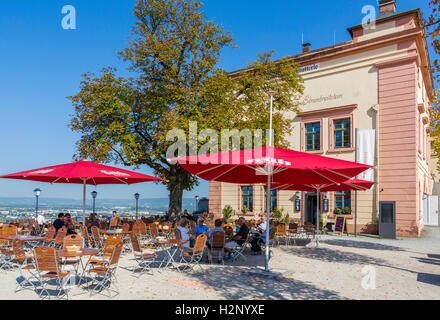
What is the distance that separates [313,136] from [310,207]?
4335 millimetres

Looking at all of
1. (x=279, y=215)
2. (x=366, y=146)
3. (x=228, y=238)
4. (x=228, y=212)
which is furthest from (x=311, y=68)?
(x=228, y=238)

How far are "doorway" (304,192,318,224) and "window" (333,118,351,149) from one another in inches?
136

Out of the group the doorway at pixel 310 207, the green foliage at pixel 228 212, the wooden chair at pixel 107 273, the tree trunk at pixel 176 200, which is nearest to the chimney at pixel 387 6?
the doorway at pixel 310 207

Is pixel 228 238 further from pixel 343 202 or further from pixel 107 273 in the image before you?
pixel 343 202

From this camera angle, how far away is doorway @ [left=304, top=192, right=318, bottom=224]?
21.9 m

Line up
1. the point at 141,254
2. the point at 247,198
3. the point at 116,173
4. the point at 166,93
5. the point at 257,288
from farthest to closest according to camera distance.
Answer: the point at 247,198 → the point at 166,93 → the point at 116,173 → the point at 141,254 → the point at 257,288

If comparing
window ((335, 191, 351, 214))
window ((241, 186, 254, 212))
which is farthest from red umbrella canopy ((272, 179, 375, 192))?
window ((241, 186, 254, 212))

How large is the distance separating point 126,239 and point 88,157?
7027mm

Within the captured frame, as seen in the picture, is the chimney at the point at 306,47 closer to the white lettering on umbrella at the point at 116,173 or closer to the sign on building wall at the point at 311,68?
the sign on building wall at the point at 311,68

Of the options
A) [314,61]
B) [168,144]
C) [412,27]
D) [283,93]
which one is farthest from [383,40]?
[168,144]

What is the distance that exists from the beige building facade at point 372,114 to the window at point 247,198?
1671 mm

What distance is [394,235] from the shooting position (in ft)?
56.6

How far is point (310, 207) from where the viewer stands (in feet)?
72.6

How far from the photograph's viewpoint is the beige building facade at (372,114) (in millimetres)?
18297
